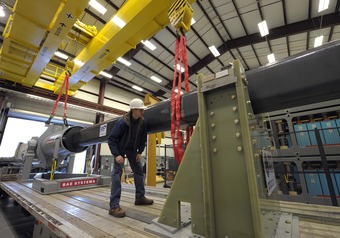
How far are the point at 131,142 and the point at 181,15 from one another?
5.13 ft

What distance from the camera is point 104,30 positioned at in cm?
347

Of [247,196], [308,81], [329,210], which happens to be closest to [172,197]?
[247,196]

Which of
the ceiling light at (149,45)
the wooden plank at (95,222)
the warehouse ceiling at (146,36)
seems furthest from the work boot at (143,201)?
the ceiling light at (149,45)

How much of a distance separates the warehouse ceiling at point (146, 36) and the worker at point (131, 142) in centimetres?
126

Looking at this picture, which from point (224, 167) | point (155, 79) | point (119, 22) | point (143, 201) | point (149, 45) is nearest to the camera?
point (224, 167)

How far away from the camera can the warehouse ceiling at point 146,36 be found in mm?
2912

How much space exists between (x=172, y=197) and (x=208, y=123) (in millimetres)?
627

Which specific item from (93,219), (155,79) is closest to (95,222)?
(93,219)

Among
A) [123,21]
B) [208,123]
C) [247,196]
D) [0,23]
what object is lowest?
[247,196]

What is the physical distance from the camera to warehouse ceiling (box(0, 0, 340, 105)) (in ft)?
9.55

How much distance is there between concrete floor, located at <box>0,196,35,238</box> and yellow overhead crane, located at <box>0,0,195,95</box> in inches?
142

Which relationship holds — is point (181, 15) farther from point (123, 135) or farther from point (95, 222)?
point (95, 222)

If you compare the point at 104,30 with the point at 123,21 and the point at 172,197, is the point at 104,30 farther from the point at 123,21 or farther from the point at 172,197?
the point at 172,197

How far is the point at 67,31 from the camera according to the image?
10.5 feet
